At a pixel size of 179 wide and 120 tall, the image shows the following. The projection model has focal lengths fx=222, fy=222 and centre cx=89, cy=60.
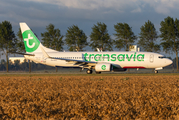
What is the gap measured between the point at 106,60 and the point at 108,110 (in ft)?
90.9

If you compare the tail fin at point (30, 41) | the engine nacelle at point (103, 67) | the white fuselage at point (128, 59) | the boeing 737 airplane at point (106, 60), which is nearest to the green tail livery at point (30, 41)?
the tail fin at point (30, 41)

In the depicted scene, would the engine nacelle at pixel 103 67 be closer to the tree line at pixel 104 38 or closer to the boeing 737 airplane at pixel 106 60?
the boeing 737 airplane at pixel 106 60

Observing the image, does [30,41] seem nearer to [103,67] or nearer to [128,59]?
[103,67]

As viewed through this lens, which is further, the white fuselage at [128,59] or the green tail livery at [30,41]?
the green tail livery at [30,41]

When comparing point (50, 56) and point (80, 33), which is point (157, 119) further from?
point (80, 33)

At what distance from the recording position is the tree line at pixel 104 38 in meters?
50.1

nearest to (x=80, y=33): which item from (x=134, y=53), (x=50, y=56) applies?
(x=50, y=56)

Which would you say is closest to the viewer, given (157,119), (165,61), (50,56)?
(157,119)

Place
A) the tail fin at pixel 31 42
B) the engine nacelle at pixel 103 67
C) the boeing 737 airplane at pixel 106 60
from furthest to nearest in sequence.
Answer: the tail fin at pixel 31 42
the boeing 737 airplane at pixel 106 60
the engine nacelle at pixel 103 67

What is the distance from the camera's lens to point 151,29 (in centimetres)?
5209

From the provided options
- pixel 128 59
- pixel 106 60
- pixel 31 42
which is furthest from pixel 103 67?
pixel 31 42

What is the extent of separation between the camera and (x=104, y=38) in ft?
176

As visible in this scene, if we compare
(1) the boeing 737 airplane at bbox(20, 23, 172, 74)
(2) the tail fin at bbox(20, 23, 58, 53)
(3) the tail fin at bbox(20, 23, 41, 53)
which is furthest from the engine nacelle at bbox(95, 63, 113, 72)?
(3) the tail fin at bbox(20, 23, 41, 53)

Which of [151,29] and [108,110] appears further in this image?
[151,29]
